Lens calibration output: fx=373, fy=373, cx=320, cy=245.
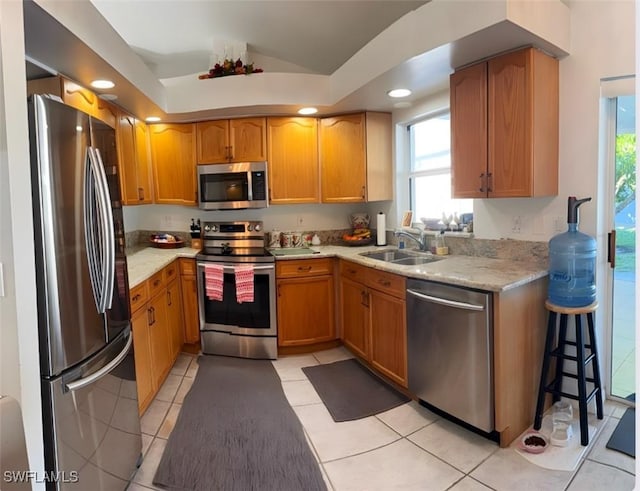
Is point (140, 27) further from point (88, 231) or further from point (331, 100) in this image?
point (88, 231)

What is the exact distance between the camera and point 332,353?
3.42 meters

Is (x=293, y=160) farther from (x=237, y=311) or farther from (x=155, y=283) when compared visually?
(x=155, y=283)

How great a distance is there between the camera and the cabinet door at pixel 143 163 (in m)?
3.50

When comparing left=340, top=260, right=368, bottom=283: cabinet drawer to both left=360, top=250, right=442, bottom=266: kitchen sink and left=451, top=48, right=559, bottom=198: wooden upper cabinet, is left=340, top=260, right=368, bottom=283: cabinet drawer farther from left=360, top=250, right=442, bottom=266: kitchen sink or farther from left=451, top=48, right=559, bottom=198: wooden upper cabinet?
left=451, top=48, right=559, bottom=198: wooden upper cabinet

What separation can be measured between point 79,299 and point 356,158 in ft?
8.88

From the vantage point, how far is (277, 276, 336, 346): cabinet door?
331 centimetres

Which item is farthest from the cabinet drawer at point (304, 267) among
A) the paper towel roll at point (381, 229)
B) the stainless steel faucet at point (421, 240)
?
the stainless steel faucet at point (421, 240)

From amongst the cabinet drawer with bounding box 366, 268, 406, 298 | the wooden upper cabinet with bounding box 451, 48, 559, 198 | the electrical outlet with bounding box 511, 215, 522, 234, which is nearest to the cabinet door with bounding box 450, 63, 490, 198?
the wooden upper cabinet with bounding box 451, 48, 559, 198

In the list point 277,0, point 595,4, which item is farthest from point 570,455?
point 277,0

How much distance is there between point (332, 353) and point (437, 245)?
1.36 metres

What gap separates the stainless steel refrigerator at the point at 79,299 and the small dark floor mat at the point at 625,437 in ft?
8.21

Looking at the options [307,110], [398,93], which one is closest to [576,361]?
[398,93]

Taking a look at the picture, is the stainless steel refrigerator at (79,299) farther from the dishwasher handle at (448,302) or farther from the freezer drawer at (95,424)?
the dishwasher handle at (448,302)

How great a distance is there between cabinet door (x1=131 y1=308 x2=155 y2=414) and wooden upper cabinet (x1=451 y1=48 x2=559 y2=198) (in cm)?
230
